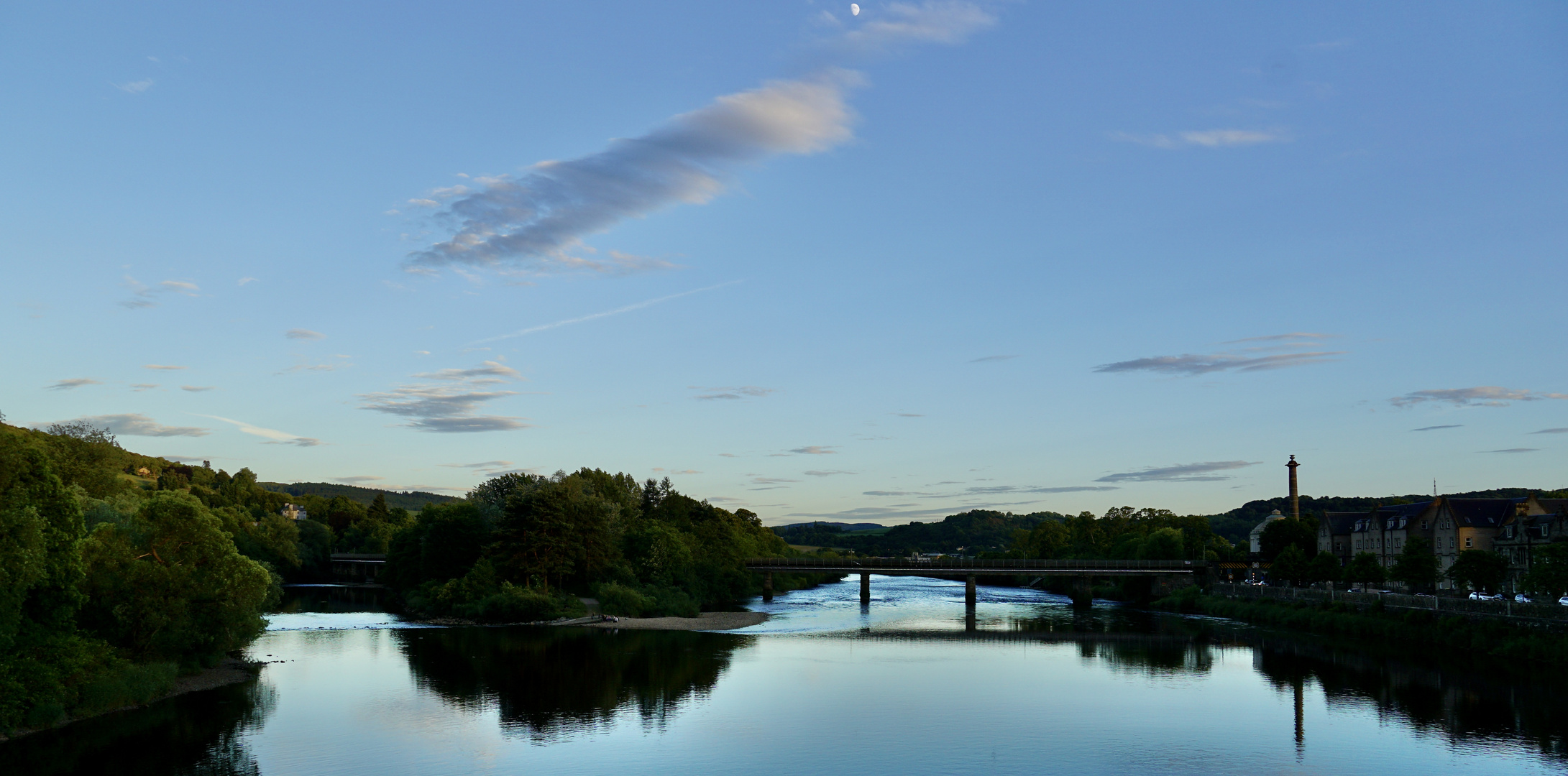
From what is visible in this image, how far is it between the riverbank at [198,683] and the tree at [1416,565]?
304ft

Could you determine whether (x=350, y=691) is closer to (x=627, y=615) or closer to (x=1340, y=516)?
(x=627, y=615)

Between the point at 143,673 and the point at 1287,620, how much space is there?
90121 mm

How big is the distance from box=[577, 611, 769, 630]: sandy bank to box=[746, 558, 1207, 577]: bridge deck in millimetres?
28664

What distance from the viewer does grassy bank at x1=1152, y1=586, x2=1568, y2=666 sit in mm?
67000

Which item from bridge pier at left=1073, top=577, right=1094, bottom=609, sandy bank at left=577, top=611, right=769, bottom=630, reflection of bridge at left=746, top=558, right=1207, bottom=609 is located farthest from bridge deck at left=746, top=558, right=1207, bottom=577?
sandy bank at left=577, top=611, right=769, bottom=630

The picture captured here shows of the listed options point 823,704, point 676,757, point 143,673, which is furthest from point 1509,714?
point 143,673

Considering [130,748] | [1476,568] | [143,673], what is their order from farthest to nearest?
[1476,568] < [143,673] < [130,748]

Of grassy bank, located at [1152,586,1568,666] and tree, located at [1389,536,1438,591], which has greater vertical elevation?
tree, located at [1389,536,1438,591]

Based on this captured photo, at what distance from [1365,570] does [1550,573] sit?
29.6 meters

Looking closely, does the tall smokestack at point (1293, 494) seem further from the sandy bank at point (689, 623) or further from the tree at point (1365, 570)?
the sandy bank at point (689, 623)

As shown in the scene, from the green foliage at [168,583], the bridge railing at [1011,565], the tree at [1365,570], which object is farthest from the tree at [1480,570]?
the green foliage at [168,583]

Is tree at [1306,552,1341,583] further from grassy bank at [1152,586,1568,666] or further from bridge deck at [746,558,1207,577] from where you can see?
bridge deck at [746,558,1207,577]

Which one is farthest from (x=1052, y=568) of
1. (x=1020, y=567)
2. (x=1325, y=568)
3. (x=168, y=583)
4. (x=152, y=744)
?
(x=152, y=744)

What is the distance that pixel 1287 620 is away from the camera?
316 ft
